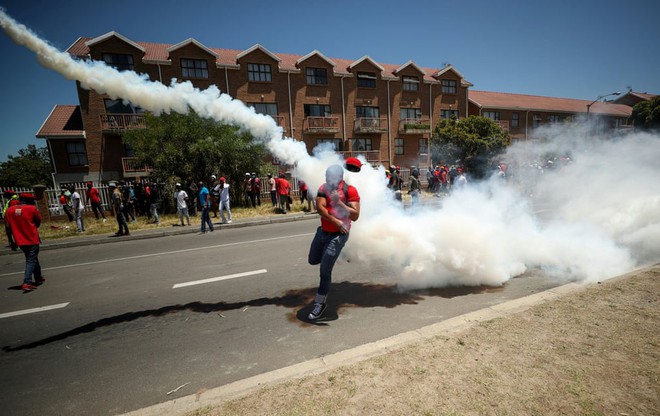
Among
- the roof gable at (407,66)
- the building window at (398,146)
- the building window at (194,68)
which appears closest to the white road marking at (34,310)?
the building window at (194,68)

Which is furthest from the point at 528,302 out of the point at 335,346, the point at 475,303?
the point at 335,346

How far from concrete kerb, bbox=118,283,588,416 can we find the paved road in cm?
21

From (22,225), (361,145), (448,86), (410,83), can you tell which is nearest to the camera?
(22,225)

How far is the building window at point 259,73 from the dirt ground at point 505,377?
85.4ft

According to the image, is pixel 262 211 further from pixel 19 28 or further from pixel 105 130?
pixel 105 130

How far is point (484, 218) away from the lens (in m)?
5.59

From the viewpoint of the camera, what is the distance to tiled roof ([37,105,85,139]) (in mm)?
21158

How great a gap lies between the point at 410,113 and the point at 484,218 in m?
27.3

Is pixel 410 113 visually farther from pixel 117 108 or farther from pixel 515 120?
pixel 117 108

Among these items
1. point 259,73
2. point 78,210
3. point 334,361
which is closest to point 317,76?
point 259,73

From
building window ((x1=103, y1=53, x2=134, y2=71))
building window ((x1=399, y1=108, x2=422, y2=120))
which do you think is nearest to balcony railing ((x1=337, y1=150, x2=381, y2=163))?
building window ((x1=399, y1=108, x2=422, y2=120))

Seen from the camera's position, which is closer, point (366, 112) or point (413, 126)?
point (366, 112)

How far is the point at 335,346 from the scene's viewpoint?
3318mm

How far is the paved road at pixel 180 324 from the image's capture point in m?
2.94
